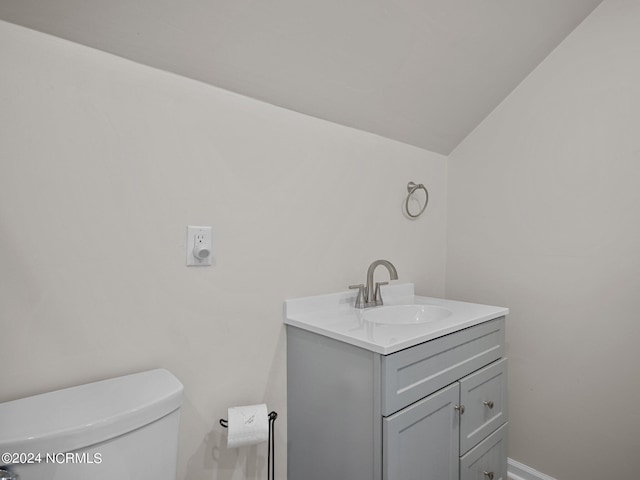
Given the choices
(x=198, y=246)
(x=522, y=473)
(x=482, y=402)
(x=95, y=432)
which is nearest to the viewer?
(x=95, y=432)

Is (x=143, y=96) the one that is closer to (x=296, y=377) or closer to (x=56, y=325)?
(x=56, y=325)

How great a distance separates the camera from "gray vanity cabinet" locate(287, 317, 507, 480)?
1.01m

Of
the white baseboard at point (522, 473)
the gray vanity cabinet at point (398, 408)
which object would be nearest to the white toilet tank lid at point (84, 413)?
the gray vanity cabinet at point (398, 408)

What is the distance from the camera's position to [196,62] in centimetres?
109

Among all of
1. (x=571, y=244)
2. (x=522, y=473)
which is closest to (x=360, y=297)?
(x=571, y=244)

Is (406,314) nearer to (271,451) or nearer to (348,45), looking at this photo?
(271,451)

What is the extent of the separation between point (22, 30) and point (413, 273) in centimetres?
172

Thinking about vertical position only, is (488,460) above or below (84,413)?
below

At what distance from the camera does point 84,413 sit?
2.55 feet

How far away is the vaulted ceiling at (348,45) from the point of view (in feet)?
3.11

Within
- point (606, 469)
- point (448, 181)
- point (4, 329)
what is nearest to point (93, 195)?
point (4, 329)

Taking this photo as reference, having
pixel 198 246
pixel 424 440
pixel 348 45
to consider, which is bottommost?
pixel 424 440

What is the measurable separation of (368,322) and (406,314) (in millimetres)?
367

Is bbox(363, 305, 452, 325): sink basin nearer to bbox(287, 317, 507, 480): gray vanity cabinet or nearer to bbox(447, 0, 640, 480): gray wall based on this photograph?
bbox(287, 317, 507, 480): gray vanity cabinet
